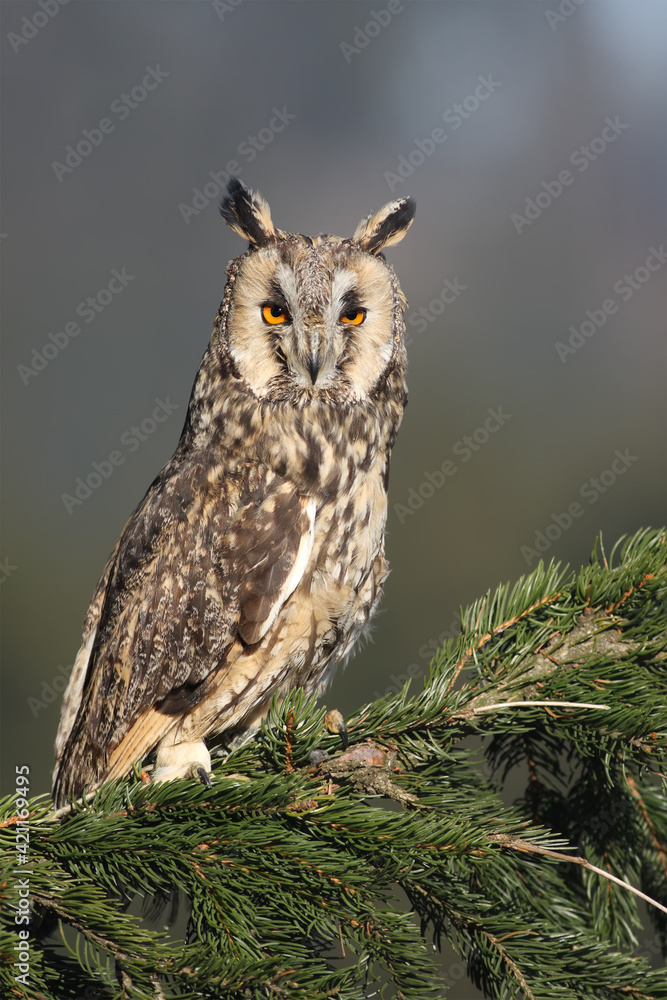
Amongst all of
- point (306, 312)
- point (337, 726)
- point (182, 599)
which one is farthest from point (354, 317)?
point (337, 726)

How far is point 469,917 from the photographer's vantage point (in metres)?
0.96

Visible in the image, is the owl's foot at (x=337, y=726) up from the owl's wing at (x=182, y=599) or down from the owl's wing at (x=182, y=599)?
down

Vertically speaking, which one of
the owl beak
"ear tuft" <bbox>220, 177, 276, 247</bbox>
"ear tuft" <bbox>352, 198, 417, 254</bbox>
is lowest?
the owl beak

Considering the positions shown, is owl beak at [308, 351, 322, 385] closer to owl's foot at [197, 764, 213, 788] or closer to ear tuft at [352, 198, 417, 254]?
ear tuft at [352, 198, 417, 254]

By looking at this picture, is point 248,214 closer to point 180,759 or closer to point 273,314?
point 273,314

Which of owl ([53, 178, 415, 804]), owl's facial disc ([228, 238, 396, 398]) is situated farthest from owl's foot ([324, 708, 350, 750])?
owl's facial disc ([228, 238, 396, 398])

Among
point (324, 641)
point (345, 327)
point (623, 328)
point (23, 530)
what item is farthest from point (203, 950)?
point (623, 328)

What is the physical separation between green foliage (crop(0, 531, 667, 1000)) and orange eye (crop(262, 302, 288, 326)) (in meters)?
0.64

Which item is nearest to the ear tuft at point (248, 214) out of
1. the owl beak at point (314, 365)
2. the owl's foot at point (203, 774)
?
the owl beak at point (314, 365)

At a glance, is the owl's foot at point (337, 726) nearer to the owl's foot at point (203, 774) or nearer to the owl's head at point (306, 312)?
the owl's foot at point (203, 774)

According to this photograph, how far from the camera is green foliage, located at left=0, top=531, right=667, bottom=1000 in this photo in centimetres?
85

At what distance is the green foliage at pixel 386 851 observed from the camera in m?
0.85

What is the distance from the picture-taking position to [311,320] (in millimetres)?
1319

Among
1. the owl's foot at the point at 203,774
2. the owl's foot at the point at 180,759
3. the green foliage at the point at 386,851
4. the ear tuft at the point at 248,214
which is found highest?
the ear tuft at the point at 248,214
